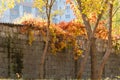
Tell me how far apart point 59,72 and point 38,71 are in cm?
152

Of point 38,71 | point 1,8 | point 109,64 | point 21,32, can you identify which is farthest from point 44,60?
point 109,64

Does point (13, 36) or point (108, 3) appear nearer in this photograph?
point (108, 3)

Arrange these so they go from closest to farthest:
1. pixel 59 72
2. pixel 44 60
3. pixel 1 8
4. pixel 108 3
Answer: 1. pixel 108 3
2. pixel 1 8
3. pixel 44 60
4. pixel 59 72

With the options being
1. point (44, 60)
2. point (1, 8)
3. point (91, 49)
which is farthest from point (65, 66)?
point (1, 8)

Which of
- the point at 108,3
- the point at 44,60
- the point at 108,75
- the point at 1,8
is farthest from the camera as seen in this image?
the point at 108,75

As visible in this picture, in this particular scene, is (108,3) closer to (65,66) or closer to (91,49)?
(91,49)

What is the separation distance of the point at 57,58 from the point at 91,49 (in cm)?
284

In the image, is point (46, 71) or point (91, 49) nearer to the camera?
point (91, 49)

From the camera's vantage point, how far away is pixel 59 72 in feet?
65.6

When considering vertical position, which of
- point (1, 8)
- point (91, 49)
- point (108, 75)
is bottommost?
point (108, 75)

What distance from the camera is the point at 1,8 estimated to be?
56.2ft

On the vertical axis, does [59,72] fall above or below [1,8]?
below

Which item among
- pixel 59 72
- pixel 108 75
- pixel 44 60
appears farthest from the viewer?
pixel 108 75

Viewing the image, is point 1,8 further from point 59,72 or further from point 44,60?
point 59,72
